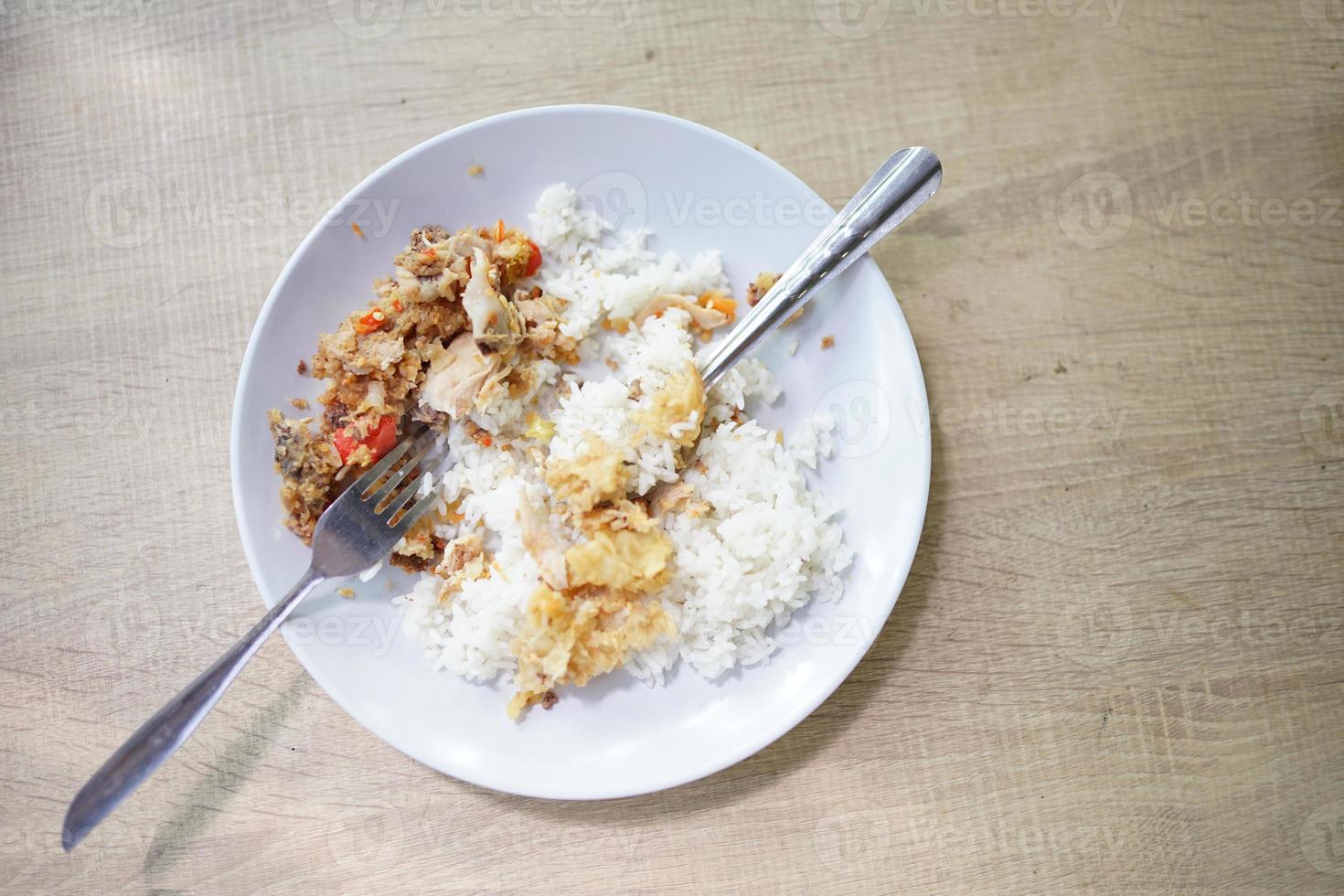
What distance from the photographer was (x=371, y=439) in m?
2.65

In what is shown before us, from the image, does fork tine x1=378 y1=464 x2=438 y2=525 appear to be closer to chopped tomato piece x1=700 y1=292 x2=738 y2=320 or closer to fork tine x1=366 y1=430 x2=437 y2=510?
fork tine x1=366 y1=430 x2=437 y2=510

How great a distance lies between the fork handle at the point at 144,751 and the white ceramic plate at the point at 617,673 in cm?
25

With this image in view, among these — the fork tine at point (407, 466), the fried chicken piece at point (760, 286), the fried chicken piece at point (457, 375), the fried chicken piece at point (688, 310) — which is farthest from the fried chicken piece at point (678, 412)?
the fork tine at point (407, 466)

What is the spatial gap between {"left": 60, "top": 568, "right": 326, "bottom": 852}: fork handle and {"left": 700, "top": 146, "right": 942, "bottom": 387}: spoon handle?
70.9 inches

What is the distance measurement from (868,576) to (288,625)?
1.90m

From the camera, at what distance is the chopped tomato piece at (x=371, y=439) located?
2.63m

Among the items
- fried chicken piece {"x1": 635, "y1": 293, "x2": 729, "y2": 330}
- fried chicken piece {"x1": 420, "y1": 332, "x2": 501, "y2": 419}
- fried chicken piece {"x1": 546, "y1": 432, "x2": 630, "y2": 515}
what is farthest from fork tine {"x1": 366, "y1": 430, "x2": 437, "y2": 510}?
fried chicken piece {"x1": 635, "y1": 293, "x2": 729, "y2": 330}

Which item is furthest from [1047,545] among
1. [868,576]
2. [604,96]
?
[604,96]

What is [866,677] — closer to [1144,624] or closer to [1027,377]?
[1144,624]

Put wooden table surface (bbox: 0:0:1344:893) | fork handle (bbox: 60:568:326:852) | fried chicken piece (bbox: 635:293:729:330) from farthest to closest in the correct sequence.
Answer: wooden table surface (bbox: 0:0:1344:893), fried chicken piece (bbox: 635:293:729:330), fork handle (bbox: 60:568:326:852)

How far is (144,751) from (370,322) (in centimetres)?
145

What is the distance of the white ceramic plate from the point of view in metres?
2.66

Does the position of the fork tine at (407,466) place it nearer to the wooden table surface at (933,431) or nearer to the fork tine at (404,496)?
the fork tine at (404,496)

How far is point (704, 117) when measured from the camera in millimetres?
3090
